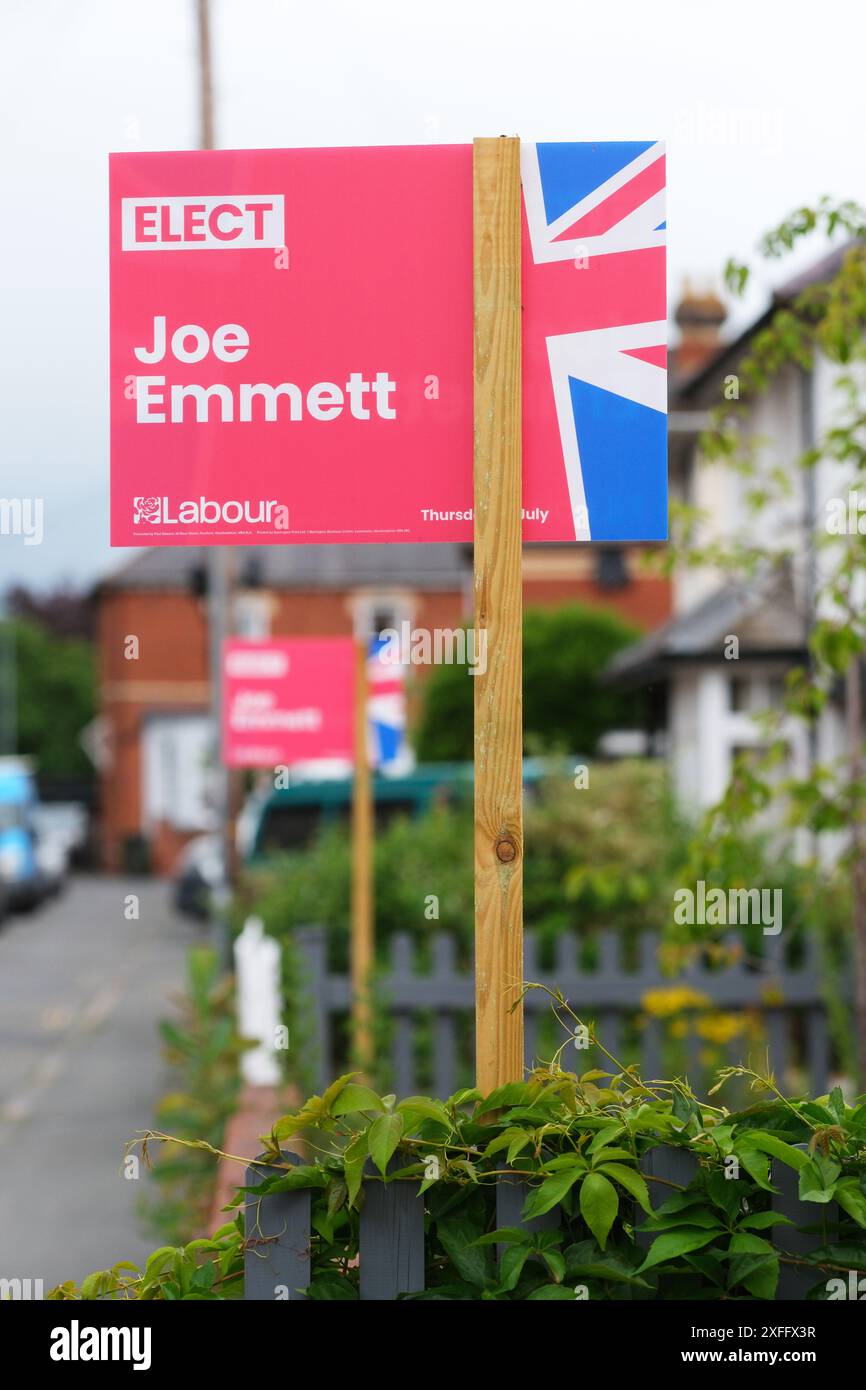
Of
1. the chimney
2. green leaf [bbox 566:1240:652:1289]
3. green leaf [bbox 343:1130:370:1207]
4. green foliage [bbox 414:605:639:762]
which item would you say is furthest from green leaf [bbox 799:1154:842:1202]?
green foliage [bbox 414:605:639:762]

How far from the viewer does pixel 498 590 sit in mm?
2453

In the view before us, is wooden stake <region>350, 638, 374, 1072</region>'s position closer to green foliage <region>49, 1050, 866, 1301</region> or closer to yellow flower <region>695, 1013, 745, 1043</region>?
yellow flower <region>695, 1013, 745, 1043</region>

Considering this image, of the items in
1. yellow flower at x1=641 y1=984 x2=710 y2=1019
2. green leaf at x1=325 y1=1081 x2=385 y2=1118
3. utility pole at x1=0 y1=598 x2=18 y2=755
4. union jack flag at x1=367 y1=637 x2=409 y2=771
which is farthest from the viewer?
utility pole at x1=0 y1=598 x2=18 y2=755

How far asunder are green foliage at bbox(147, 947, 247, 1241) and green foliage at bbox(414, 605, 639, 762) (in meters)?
18.6

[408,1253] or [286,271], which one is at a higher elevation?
[286,271]

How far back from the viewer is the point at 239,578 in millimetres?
15938

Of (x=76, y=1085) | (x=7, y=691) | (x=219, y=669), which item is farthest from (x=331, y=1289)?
(x=7, y=691)

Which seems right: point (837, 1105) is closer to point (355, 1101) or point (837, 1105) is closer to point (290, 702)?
point (355, 1101)

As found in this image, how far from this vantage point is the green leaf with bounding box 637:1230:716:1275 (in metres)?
2.11

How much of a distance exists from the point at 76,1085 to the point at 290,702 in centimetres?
403

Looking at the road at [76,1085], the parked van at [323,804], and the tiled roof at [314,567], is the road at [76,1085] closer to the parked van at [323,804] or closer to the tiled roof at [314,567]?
the parked van at [323,804]

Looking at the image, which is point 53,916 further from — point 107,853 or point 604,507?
point 604,507
